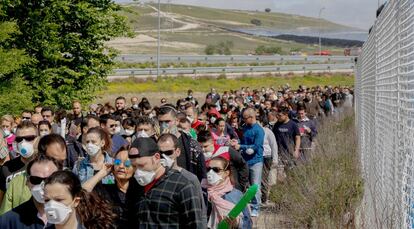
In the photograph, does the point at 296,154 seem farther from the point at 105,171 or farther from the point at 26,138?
the point at 105,171

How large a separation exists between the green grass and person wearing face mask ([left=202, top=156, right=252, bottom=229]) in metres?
39.2

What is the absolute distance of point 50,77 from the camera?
85.4 feet

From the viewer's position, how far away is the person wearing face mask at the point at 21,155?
7481 mm

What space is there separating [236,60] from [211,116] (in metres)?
56.2

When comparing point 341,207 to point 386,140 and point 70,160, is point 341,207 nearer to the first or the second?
point 386,140

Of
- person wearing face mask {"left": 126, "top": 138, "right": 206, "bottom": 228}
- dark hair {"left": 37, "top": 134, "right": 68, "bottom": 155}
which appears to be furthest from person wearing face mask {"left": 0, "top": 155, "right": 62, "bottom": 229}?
dark hair {"left": 37, "top": 134, "right": 68, "bottom": 155}

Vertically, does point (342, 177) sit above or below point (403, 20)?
below

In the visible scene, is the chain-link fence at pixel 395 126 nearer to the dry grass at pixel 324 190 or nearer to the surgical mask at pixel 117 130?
the dry grass at pixel 324 190

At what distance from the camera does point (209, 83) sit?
5716 centimetres

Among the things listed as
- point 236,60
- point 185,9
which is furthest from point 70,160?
point 185,9

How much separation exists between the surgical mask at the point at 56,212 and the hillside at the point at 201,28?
253 ft

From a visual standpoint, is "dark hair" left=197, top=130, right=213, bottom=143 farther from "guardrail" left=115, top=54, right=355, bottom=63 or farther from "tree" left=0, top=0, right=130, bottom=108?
"guardrail" left=115, top=54, right=355, bottom=63

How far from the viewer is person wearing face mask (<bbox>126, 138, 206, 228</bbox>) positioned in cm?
633

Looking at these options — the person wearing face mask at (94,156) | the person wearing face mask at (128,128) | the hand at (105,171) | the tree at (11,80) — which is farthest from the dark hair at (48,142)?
the tree at (11,80)
